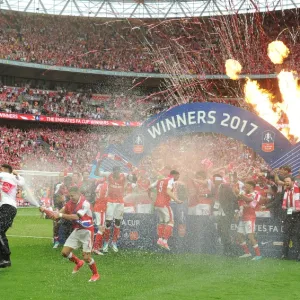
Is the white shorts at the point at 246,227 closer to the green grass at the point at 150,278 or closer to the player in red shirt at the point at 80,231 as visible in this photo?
the green grass at the point at 150,278

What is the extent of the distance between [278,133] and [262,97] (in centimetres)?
777

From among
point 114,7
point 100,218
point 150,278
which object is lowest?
point 150,278

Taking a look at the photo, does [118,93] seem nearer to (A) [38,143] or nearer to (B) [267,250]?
(A) [38,143]

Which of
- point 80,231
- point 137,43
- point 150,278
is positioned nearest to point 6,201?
point 80,231

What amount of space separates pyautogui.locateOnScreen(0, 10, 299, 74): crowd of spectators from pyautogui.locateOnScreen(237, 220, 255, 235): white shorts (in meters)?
31.9

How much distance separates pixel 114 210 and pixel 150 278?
171 inches

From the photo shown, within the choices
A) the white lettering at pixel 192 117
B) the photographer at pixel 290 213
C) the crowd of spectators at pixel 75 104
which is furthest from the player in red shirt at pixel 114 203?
the crowd of spectators at pixel 75 104

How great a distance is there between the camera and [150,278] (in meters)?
10.9

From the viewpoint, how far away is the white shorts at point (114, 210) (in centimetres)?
1505

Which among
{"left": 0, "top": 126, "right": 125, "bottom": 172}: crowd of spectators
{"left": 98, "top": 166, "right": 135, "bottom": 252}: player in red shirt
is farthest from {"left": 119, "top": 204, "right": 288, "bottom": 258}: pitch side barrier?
{"left": 0, "top": 126, "right": 125, "bottom": 172}: crowd of spectators

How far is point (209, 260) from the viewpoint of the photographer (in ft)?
44.5

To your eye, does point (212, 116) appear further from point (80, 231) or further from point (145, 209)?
point (80, 231)

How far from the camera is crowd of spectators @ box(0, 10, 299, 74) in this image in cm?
4625

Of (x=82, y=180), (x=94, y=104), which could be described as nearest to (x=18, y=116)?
(x=94, y=104)
